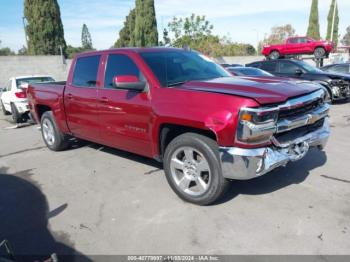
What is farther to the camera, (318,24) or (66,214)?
(318,24)

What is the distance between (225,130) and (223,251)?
1183mm

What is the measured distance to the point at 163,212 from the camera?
396cm

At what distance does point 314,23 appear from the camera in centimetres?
4584

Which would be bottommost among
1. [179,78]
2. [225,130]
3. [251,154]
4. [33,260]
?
[33,260]

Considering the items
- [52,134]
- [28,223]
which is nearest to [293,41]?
[52,134]

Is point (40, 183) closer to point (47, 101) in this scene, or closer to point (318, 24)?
point (47, 101)

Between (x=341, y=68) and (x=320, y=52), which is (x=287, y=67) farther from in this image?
(x=320, y=52)

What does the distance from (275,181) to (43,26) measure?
92.8 feet

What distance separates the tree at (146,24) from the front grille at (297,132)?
2975 cm

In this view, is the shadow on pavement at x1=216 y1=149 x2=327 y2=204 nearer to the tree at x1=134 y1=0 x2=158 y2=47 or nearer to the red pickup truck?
the red pickup truck

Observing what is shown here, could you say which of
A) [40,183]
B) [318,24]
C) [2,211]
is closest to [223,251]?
[2,211]

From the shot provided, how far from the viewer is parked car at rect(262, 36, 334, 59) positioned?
2411cm

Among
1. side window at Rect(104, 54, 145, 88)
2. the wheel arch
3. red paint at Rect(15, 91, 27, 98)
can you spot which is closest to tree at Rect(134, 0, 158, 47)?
red paint at Rect(15, 91, 27, 98)

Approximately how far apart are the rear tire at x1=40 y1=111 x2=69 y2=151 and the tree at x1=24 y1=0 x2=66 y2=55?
23430mm
